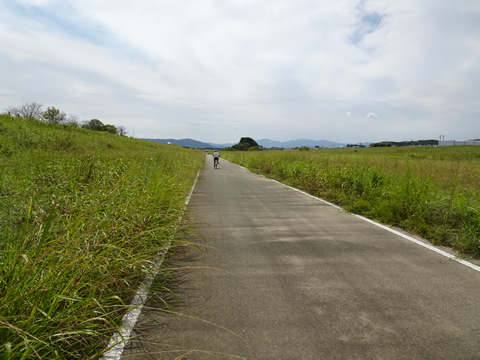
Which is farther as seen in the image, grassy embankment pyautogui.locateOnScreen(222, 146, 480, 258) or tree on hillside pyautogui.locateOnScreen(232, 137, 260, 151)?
tree on hillside pyautogui.locateOnScreen(232, 137, 260, 151)

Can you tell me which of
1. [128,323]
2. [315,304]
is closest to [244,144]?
[315,304]

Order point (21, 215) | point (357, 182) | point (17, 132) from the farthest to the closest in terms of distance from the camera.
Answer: point (17, 132)
point (357, 182)
point (21, 215)

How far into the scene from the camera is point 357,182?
917 centimetres

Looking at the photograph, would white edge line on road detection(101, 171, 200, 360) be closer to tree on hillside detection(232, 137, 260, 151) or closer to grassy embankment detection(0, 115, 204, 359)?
grassy embankment detection(0, 115, 204, 359)

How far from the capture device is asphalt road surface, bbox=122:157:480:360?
2197 millimetres

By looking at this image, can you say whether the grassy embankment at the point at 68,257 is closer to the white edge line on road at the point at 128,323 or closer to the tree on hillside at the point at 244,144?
the white edge line on road at the point at 128,323

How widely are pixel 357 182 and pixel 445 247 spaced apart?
4.67 meters

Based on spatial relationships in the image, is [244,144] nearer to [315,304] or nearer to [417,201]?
[417,201]

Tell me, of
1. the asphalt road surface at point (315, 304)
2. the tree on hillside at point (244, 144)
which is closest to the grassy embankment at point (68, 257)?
the asphalt road surface at point (315, 304)

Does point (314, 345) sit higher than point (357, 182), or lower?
lower

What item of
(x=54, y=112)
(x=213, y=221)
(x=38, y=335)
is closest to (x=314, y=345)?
(x=38, y=335)

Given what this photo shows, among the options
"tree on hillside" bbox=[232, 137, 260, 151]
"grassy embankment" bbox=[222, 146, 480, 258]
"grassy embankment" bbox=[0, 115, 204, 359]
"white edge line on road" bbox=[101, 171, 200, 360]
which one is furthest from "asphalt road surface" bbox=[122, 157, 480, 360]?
"tree on hillside" bbox=[232, 137, 260, 151]

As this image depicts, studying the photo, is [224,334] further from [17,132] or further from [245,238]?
[17,132]

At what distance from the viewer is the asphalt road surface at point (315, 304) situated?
7.21ft
